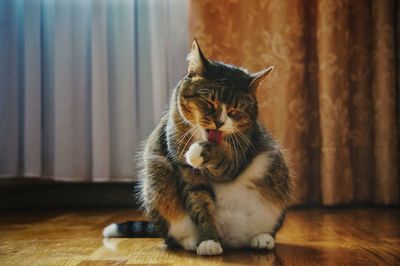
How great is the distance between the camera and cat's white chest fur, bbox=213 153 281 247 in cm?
118

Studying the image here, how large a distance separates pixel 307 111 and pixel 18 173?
132 centimetres

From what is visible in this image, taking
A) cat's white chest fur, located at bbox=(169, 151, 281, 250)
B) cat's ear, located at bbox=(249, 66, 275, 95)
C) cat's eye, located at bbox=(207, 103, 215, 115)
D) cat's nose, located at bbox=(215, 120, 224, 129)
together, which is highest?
cat's ear, located at bbox=(249, 66, 275, 95)

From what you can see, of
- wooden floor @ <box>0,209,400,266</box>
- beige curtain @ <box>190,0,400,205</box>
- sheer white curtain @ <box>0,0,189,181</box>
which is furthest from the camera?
sheer white curtain @ <box>0,0,189,181</box>

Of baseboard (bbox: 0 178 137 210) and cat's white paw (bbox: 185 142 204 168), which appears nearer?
cat's white paw (bbox: 185 142 204 168)

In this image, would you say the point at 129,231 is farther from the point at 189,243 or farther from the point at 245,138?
the point at 245,138

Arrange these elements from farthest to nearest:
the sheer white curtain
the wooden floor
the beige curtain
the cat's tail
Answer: the sheer white curtain < the beige curtain < the cat's tail < the wooden floor

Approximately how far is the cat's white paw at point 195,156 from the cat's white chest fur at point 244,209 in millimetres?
100

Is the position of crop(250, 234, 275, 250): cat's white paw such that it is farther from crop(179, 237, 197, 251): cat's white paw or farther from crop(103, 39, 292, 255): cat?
crop(179, 237, 197, 251): cat's white paw

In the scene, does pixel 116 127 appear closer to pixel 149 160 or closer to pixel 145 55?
pixel 145 55

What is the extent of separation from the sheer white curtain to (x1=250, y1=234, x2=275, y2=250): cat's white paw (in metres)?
1.04

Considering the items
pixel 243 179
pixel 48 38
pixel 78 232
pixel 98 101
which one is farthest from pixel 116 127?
pixel 243 179

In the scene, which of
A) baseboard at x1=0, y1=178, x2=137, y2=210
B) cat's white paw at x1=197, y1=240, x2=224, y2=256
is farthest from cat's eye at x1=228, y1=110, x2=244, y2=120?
baseboard at x1=0, y1=178, x2=137, y2=210

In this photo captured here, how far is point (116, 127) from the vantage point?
2166 millimetres

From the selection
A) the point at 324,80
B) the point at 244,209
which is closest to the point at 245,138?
the point at 244,209
